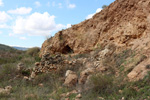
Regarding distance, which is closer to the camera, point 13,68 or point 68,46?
point 13,68

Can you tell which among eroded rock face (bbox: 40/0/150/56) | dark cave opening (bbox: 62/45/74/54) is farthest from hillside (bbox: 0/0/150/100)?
dark cave opening (bbox: 62/45/74/54)

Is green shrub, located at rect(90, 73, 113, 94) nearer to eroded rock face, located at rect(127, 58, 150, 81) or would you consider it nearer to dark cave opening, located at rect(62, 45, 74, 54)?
eroded rock face, located at rect(127, 58, 150, 81)

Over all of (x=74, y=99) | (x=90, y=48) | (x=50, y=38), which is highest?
(x=50, y=38)

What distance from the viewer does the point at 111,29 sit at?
31.4 feet

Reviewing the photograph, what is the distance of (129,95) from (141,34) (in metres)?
4.39

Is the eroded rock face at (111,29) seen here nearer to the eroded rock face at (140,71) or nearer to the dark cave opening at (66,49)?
the dark cave opening at (66,49)

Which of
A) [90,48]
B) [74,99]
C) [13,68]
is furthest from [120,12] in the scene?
[13,68]

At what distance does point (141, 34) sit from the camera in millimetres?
7605

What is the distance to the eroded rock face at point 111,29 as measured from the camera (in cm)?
777

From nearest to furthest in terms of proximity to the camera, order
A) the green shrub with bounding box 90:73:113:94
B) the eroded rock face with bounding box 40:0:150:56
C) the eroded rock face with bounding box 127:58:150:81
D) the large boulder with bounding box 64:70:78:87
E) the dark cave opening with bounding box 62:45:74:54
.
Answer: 1. the eroded rock face with bounding box 127:58:150:81
2. the green shrub with bounding box 90:73:113:94
3. the large boulder with bounding box 64:70:78:87
4. the eroded rock face with bounding box 40:0:150:56
5. the dark cave opening with bounding box 62:45:74:54

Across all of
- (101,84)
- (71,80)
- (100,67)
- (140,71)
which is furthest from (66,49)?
(140,71)

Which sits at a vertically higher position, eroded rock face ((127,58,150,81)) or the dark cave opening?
the dark cave opening

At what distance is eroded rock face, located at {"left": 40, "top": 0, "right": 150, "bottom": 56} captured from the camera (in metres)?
7.77

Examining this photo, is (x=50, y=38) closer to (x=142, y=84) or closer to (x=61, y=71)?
(x=61, y=71)
